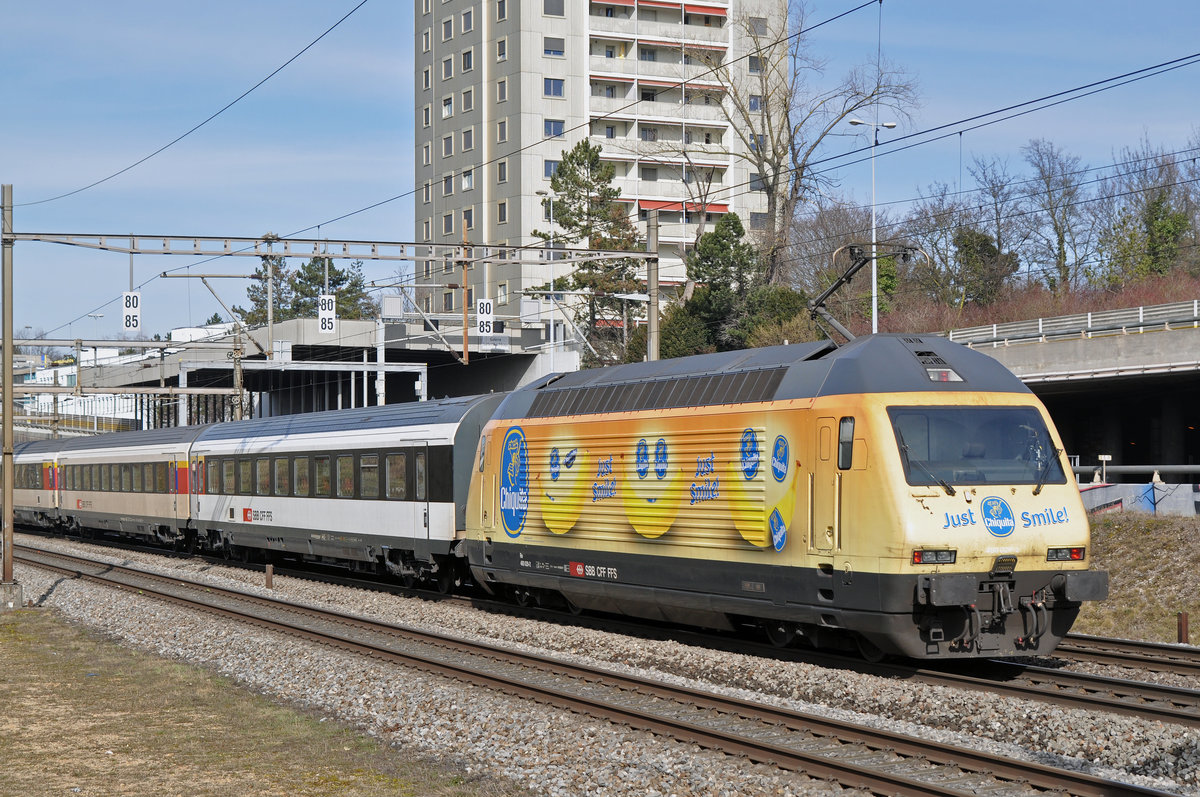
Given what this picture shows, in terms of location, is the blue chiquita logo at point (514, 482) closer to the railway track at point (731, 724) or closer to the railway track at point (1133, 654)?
the railway track at point (731, 724)

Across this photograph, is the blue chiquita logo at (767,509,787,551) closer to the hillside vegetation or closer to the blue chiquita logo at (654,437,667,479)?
the blue chiquita logo at (654,437,667,479)

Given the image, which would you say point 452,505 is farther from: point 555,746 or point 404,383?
point 404,383

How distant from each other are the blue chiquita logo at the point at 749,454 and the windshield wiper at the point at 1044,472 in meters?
→ 3.01

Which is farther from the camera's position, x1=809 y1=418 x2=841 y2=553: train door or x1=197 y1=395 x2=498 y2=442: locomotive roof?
x1=197 y1=395 x2=498 y2=442: locomotive roof

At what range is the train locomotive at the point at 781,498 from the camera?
1257 cm

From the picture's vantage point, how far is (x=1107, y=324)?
3662cm

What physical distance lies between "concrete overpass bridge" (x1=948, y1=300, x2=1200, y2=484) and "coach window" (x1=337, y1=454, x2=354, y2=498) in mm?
20369

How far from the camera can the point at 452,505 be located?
70.6 ft

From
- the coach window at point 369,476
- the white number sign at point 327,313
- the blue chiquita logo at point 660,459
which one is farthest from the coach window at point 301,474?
the blue chiquita logo at point 660,459

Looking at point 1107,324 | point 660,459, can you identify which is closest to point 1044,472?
point 660,459

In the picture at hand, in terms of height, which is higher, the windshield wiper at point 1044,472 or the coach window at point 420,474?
the windshield wiper at point 1044,472

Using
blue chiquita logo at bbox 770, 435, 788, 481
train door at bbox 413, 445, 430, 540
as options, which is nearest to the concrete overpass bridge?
train door at bbox 413, 445, 430, 540

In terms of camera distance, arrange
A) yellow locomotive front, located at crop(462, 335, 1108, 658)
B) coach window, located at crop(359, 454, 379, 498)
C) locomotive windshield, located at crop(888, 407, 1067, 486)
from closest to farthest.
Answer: yellow locomotive front, located at crop(462, 335, 1108, 658) → locomotive windshield, located at crop(888, 407, 1067, 486) → coach window, located at crop(359, 454, 379, 498)

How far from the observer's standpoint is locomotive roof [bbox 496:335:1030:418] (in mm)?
13312
